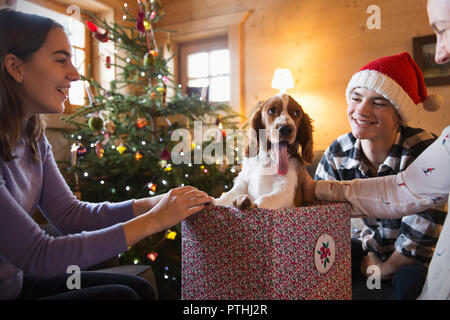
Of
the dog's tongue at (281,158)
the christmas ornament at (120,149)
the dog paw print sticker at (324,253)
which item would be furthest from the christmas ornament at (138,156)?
the dog paw print sticker at (324,253)

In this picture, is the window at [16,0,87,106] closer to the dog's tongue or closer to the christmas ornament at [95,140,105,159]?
the christmas ornament at [95,140,105,159]

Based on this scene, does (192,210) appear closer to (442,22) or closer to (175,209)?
(175,209)

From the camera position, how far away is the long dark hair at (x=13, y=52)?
0.86 meters

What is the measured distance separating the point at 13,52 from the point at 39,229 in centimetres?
47

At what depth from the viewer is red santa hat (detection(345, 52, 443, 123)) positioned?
1202mm

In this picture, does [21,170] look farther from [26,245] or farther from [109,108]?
[109,108]

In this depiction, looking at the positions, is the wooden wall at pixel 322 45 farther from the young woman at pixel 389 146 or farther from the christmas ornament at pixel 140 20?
the young woman at pixel 389 146

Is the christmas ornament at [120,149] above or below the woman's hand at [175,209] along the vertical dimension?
above

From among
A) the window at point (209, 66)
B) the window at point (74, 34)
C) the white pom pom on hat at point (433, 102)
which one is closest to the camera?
the white pom pom on hat at point (433, 102)

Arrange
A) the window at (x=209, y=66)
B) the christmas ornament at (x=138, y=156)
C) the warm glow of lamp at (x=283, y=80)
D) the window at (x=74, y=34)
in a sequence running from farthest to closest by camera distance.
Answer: the window at (x=209, y=66)
the warm glow of lamp at (x=283, y=80)
the window at (x=74, y=34)
the christmas ornament at (x=138, y=156)

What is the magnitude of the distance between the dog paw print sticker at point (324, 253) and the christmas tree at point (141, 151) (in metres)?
1.37

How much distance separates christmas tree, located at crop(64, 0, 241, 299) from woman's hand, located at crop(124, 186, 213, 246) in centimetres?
128

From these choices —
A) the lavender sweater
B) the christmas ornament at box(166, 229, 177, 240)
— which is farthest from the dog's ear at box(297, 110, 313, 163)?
the christmas ornament at box(166, 229, 177, 240)
